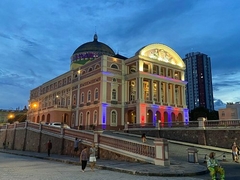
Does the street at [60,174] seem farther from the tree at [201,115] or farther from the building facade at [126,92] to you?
the tree at [201,115]

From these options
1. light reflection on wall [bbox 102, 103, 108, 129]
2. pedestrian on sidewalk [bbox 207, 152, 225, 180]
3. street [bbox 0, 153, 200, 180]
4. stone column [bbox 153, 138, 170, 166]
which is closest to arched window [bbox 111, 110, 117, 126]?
light reflection on wall [bbox 102, 103, 108, 129]

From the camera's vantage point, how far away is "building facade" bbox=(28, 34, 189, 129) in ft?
123

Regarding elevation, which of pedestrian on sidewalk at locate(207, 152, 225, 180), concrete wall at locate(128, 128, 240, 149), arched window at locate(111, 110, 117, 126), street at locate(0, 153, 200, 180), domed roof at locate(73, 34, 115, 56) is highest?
domed roof at locate(73, 34, 115, 56)

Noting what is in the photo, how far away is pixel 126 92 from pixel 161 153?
90.6 ft

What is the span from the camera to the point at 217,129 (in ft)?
69.7

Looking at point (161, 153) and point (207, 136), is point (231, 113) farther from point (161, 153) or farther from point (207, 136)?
point (161, 153)

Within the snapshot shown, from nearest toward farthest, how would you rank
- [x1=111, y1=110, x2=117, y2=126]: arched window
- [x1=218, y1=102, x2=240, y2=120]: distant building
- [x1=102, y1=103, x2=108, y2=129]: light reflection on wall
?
1. [x1=218, y1=102, x2=240, y2=120]: distant building
2. [x1=102, y1=103, x2=108, y2=129]: light reflection on wall
3. [x1=111, y1=110, x2=117, y2=126]: arched window

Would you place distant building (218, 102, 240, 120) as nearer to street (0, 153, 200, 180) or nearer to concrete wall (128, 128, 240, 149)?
concrete wall (128, 128, 240, 149)

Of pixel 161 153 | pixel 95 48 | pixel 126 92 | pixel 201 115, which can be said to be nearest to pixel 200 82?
pixel 201 115

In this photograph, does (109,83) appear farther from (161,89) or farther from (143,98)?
(161,89)

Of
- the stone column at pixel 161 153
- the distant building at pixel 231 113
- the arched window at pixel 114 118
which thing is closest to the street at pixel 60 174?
the stone column at pixel 161 153

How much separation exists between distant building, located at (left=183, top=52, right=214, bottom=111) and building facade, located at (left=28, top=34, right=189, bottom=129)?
56.7 m

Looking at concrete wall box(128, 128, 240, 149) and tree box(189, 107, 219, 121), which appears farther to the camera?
tree box(189, 107, 219, 121)

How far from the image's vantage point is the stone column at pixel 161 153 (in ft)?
40.9
